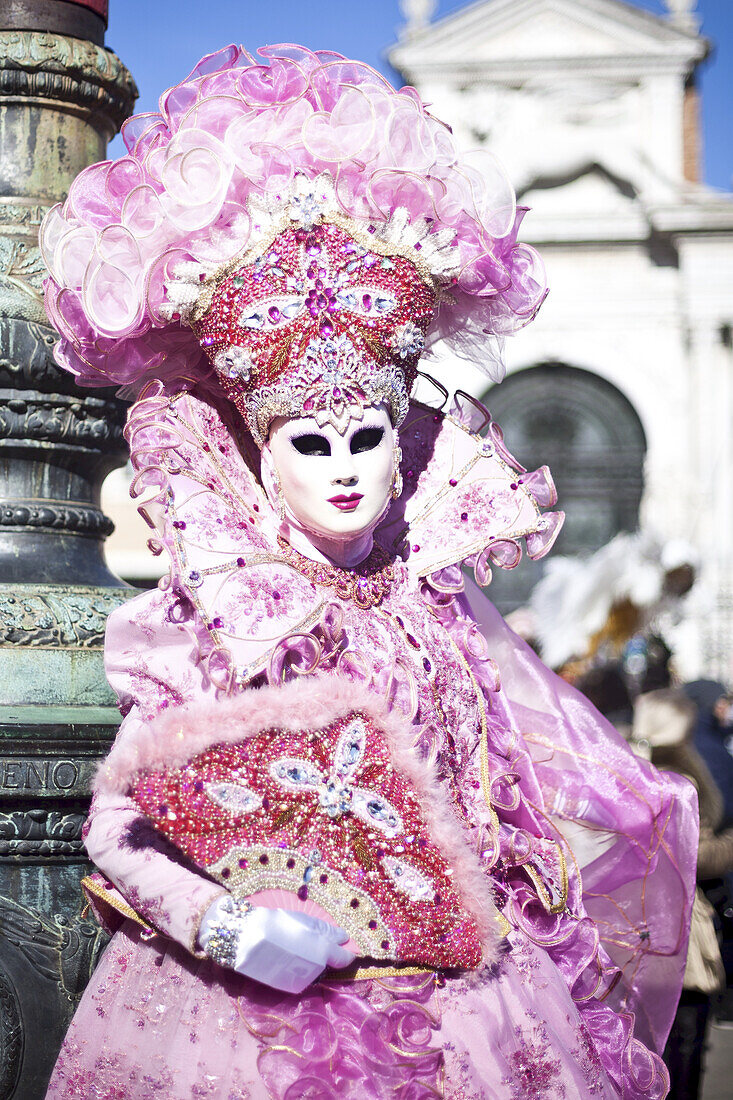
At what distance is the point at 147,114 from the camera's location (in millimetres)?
2072

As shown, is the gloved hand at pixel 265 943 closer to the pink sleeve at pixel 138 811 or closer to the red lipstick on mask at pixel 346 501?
the pink sleeve at pixel 138 811

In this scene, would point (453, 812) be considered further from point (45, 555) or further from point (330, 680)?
point (45, 555)

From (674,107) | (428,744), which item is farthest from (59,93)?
(674,107)

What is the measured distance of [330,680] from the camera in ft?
5.74

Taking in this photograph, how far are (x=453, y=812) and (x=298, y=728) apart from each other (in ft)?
1.07

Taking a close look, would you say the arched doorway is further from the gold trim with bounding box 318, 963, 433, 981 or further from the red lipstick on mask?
the gold trim with bounding box 318, 963, 433, 981

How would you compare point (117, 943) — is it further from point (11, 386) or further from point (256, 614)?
point (11, 386)

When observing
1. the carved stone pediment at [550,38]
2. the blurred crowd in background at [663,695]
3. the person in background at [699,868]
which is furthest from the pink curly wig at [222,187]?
the carved stone pediment at [550,38]

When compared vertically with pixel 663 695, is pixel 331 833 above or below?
above

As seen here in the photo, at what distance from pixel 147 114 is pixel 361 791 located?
46.4 inches

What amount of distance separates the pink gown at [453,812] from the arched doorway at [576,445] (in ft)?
35.3

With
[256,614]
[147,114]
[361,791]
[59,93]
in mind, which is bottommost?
[361,791]

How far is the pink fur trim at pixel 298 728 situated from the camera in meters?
1.68

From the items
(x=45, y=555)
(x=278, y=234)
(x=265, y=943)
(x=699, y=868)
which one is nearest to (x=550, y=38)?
(x=699, y=868)
